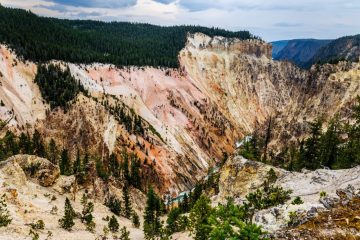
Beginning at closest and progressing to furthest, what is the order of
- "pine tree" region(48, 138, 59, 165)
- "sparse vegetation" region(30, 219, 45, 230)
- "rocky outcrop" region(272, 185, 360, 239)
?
1. "rocky outcrop" region(272, 185, 360, 239)
2. "sparse vegetation" region(30, 219, 45, 230)
3. "pine tree" region(48, 138, 59, 165)

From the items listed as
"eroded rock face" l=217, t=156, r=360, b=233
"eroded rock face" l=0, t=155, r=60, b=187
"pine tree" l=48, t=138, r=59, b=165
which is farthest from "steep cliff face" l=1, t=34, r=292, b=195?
"eroded rock face" l=217, t=156, r=360, b=233

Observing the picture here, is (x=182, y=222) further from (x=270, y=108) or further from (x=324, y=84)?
(x=270, y=108)

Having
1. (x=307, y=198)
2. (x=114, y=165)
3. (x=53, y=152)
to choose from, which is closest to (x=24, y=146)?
(x=53, y=152)

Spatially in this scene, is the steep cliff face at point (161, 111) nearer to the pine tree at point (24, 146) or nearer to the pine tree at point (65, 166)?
the pine tree at point (24, 146)

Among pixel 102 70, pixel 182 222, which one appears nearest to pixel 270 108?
pixel 102 70

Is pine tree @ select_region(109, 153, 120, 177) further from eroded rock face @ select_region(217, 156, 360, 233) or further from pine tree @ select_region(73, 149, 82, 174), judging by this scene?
eroded rock face @ select_region(217, 156, 360, 233)

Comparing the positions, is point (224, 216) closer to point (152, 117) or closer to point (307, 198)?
point (307, 198)

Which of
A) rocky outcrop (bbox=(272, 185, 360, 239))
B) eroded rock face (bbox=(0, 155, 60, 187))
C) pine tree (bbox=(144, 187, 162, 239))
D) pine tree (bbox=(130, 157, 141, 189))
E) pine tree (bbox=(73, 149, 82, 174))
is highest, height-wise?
rocky outcrop (bbox=(272, 185, 360, 239))

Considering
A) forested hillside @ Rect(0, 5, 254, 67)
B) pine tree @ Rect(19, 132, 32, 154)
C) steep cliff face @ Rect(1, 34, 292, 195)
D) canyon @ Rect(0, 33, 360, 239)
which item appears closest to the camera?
pine tree @ Rect(19, 132, 32, 154)
